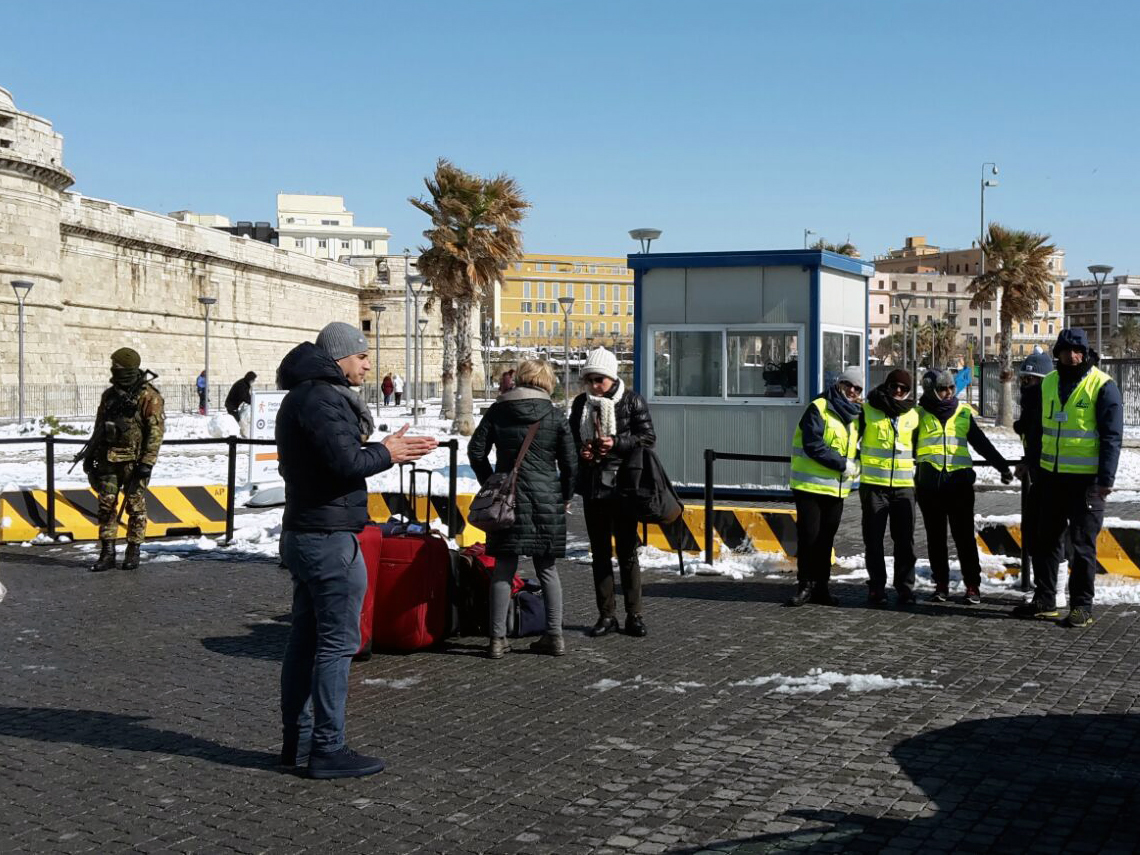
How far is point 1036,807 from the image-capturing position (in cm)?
500

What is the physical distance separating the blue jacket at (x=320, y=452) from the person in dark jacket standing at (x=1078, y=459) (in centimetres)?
509

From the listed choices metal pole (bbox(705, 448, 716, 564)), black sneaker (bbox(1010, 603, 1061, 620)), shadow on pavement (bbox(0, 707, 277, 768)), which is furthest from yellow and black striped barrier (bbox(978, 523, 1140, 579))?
shadow on pavement (bbox(0, 707, 277, 768))

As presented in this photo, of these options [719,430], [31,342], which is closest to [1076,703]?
[719,430]

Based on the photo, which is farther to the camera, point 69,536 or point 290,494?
point 69,536

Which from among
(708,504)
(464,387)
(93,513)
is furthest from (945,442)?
(464,387)

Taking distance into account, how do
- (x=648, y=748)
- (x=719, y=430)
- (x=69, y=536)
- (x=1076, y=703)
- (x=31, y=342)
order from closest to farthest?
(x=648, y=748) < (x=1076, y=703) < (x=69, y=536) < (x=719, y=430) < (x=31, y=342)

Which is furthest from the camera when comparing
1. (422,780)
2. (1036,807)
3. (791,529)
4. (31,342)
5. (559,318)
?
(559,318)

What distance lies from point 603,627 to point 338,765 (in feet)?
10.8

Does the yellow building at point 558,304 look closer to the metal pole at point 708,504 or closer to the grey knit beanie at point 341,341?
the metal pole at point 708,504

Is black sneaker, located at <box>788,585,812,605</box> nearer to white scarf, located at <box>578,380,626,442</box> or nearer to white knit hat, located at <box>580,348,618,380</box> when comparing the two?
white scarf, located at <box>578,380,626,442</box>

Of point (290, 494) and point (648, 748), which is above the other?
point (290, 494)

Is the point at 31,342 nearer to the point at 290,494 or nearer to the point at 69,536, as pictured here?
the point at 69,536

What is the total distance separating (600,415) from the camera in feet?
27.3

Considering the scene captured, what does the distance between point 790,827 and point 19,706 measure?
410 cm
